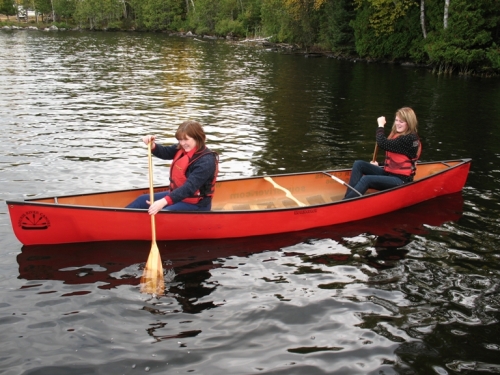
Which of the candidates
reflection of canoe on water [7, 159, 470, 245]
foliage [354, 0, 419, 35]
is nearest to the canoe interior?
reflection of canoe on water [7, 159, 470, 245]

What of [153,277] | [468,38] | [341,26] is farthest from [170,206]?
[341,26]

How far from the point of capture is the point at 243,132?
14.1m

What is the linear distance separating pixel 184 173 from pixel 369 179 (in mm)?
3294

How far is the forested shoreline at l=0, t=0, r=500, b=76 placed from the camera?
29.2 metres

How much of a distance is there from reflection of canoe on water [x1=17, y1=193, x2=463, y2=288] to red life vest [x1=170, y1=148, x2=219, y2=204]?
695 millimetres

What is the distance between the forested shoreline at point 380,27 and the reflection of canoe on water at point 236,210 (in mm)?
23335

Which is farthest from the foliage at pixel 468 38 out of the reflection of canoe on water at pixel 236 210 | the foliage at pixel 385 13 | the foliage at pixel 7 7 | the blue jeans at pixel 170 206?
the foliage at pixel 7 7

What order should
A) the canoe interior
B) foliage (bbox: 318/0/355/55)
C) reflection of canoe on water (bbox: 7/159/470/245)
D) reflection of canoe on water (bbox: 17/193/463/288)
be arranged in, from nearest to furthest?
reflection of canoe on water (bbox: 17/193/463/288)
reflection of canoe on water (bbox: 7/159/470/245)
the canoe interior
foliage (bbox: 318/0/355/55)

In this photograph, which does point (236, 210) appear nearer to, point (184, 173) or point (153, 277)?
point (184, 173)

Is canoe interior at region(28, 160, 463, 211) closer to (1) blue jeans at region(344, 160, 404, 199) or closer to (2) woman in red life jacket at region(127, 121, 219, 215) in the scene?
(1) blue jeans at region(344, 160, 404, 199)

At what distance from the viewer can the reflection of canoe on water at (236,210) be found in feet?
20.7

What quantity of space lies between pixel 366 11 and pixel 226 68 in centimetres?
1465

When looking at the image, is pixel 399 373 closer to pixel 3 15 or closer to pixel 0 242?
pixel 0 242

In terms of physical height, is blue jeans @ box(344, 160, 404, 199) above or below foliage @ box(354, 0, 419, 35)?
below
